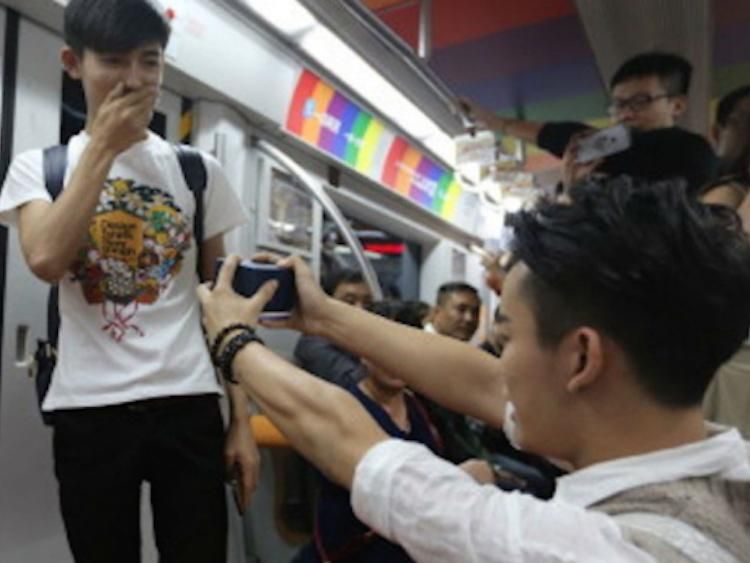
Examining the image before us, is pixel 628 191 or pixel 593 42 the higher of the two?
pixel 593 42

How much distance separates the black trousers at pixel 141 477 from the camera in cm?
126

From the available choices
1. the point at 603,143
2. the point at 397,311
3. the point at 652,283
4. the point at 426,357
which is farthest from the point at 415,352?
the point at 397,311

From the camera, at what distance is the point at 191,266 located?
56.0 inches

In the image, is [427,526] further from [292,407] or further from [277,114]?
[277,114]

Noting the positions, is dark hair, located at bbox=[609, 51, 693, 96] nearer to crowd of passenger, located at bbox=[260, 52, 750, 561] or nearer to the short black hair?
crowd of passenger, located at bbox=[260, 52, 750, 561]

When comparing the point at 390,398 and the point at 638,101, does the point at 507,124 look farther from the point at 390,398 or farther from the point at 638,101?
the point at 390,398

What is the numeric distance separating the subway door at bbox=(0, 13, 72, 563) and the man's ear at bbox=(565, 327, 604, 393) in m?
1.67

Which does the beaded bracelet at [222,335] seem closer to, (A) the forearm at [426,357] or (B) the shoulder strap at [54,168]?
(A) the forearm at [426,357]

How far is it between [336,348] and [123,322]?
1549mm

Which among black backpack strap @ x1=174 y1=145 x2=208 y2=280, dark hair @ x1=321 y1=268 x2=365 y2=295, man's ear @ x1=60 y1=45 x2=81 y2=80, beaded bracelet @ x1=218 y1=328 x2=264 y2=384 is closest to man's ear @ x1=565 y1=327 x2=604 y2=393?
beaded bracelet @ x1=218 y1=328 x2=264 y2=384

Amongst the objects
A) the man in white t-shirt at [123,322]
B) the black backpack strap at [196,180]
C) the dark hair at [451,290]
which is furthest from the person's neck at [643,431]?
the dark hair at [451,290]

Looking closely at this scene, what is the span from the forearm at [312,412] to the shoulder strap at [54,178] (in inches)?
→ 25.0

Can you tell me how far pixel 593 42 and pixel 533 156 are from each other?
252 cm

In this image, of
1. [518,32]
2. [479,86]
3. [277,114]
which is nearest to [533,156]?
[479,86]
